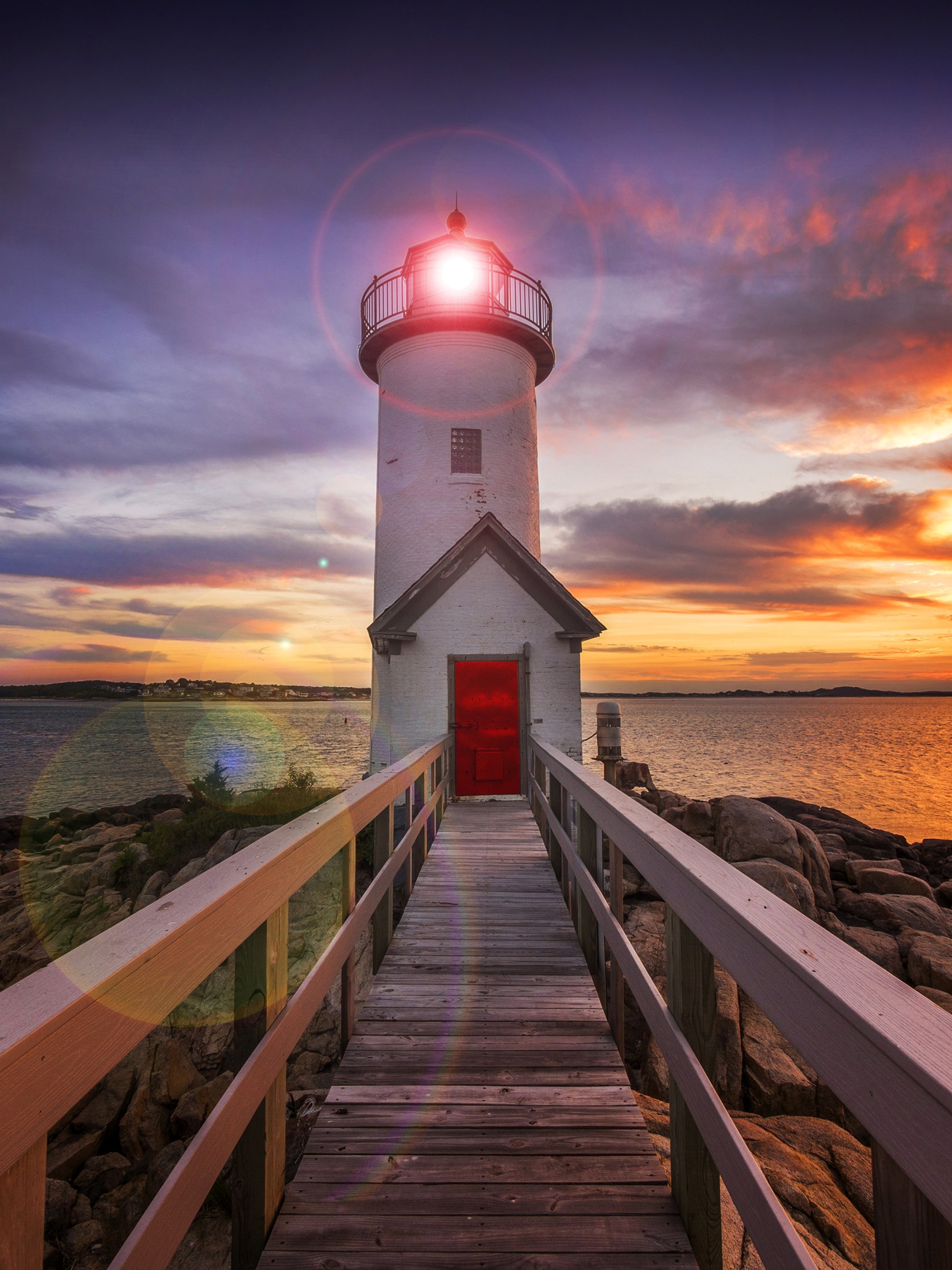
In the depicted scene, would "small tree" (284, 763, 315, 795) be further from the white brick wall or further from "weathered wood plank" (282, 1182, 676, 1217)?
"weathered wood plank" (282, 1182, 676, 1217)

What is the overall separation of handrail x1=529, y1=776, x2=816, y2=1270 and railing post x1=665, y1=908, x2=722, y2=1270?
0.18ft

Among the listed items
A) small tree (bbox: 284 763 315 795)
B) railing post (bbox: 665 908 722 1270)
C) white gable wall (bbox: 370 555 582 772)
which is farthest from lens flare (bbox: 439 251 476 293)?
railing post (bbox: 665 908 722 1270)

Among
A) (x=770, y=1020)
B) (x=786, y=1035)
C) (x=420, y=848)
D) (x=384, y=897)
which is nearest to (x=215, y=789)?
(x=420, y=848)

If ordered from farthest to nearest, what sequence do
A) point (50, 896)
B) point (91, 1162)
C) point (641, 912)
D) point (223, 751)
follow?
1. point (223, 751)
2. point (50, 896)
3. point (641, 912)
4. point (91, 1162)

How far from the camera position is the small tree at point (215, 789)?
1739 cm

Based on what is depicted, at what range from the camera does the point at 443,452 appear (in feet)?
48.5

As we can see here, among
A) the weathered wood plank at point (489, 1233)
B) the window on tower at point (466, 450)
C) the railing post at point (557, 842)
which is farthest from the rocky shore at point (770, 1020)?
the window on tower at point (466, 450)

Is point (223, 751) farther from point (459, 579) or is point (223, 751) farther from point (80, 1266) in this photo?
point (80, 1266)

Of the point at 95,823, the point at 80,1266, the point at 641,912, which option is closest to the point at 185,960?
the point at 80,1266

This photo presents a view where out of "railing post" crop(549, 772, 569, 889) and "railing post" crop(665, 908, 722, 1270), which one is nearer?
"railing post" crop(665, 908, 722, 1270)

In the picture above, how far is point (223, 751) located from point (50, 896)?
1820 inches

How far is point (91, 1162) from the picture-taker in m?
5.96

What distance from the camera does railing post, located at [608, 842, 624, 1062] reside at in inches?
139

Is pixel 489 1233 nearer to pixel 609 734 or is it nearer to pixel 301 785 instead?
pixel 609 734
